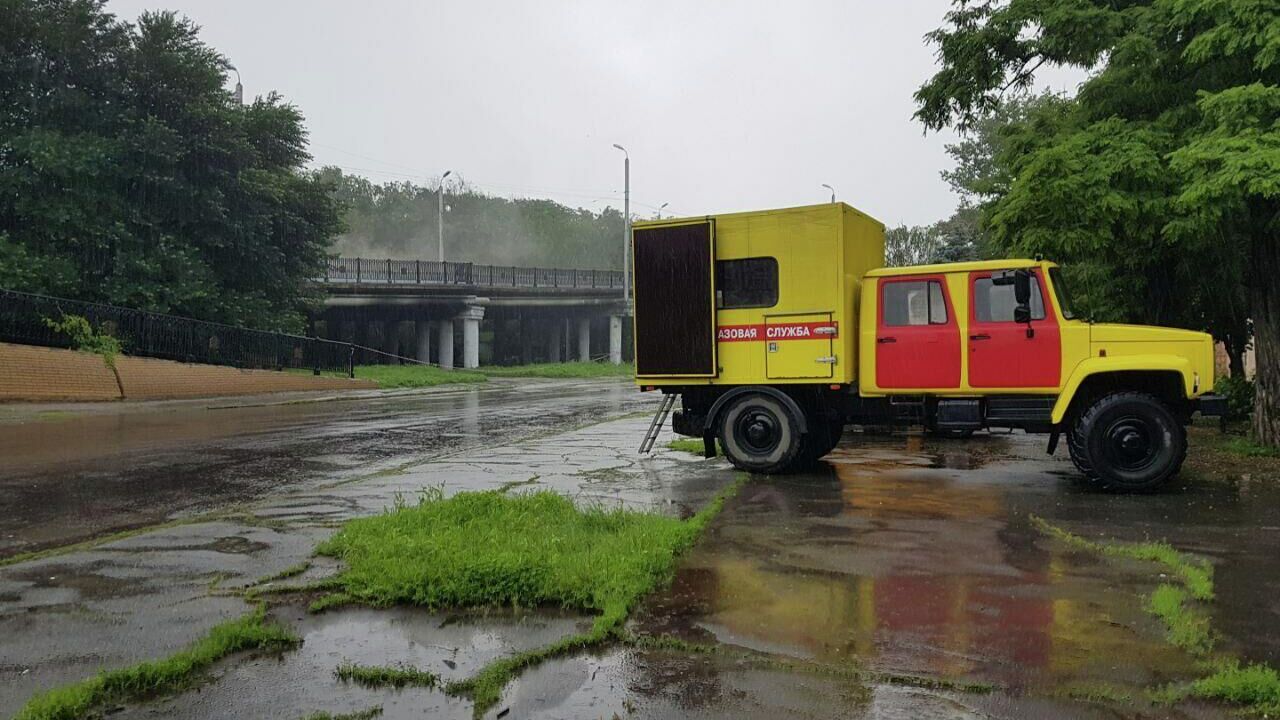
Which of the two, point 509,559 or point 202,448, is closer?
point 509,559

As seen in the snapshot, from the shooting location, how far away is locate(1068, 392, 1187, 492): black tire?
9.16 m

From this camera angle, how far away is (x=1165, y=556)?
6266mm

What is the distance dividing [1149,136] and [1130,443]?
4.17 m

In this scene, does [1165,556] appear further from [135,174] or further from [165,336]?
[135,174]

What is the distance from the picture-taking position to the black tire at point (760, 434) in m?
10.6

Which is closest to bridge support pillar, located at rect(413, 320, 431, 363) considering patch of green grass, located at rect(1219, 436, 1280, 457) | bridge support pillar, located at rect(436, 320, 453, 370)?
bridge support pillar, located at rect(436, 320, 453, 370)

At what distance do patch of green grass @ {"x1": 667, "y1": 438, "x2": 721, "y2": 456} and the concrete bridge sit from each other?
90.6 feet

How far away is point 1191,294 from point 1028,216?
18.8ft

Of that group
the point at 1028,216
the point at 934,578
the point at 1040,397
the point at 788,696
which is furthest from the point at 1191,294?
the point at 788,696

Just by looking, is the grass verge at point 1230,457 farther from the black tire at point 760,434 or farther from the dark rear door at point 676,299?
the dark rear door at point 676,299

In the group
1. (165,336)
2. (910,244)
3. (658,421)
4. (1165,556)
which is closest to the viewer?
(1165,556)

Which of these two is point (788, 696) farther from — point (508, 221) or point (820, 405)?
point (508, 221)

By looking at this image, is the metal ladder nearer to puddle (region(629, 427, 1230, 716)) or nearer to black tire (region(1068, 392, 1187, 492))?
puddle (region(629, 427, 1230, 716))

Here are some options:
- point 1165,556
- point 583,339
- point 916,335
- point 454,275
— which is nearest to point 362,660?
point 1165,556
